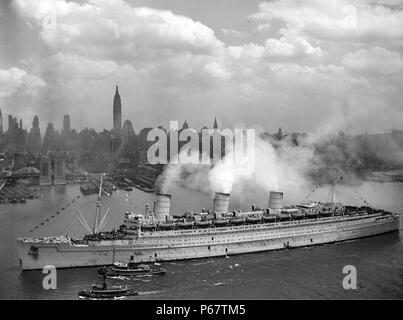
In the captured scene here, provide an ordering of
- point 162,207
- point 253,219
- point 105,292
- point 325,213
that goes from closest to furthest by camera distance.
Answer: point 105,292 < point 162,207 < point 253,219 < point 325,213

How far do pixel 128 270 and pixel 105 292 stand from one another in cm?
229

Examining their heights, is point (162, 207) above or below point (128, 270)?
above

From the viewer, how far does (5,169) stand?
43.8m

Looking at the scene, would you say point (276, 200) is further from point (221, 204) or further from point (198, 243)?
point (198, 243)

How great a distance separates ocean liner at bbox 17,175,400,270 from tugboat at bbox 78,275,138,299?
307cm

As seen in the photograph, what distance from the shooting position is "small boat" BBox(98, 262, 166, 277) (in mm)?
17406

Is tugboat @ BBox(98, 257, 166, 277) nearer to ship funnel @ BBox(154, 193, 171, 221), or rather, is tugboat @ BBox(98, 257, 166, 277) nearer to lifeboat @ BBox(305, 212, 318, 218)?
ship funnel @ BBox(154, 193, 171, 221)

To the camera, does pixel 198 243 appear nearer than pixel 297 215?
Yes

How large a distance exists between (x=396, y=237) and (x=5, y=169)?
103 feet

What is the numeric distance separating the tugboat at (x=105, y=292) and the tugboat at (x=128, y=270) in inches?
53.9

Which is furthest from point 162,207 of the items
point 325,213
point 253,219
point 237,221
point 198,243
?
point 325,213

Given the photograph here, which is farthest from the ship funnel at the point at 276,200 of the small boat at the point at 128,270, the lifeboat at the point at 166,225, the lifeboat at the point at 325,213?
the small boat at the point at 128,270

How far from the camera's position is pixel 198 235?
20.1 meters

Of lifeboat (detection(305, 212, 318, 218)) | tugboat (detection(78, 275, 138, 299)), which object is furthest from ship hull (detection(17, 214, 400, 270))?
tugboat (detection(78, 275, 138, 299))
